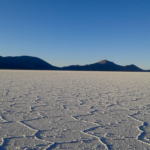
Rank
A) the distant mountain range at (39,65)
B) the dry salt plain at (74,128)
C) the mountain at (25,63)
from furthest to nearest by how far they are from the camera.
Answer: the distant mountain range at (39,65) → the mountain at (25,63) → the dry salt plain at (74,128)

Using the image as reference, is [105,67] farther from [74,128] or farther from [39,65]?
[74,128]

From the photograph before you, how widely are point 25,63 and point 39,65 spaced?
193 inches

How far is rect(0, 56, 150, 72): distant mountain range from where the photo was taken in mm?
59469

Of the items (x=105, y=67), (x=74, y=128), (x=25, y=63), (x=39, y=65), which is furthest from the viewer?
(x=105, y=67)

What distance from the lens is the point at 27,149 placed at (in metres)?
1.55

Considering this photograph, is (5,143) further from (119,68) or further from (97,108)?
(119,68)

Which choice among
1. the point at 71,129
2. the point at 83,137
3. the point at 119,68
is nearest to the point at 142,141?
the point at 83,137

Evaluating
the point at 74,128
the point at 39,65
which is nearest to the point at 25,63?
the point at 39,65

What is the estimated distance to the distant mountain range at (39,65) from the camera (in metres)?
59.5

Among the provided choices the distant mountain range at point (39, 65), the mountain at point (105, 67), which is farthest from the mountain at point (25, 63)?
the mountain at point (105, 67)

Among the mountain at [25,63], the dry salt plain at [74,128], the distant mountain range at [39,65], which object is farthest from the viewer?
the distant mountain range at [39,65]

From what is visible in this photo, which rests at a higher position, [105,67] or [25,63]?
[25,63]

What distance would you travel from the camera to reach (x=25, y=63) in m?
63.8

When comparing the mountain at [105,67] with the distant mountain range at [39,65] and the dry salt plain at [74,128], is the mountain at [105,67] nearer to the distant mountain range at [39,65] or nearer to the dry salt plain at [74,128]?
the distant mountain range at [39,65]
